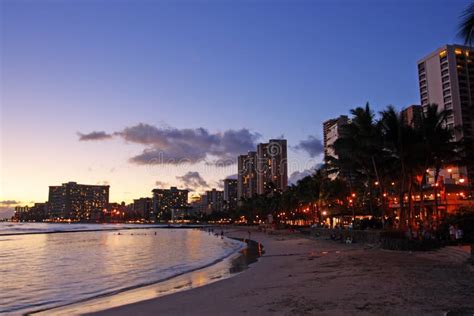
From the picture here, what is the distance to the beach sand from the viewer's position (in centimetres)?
1103

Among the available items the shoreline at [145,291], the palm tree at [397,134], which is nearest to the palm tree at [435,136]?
the palm tree at [397,134]

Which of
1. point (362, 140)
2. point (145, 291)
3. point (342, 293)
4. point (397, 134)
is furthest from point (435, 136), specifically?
point (145, 291)

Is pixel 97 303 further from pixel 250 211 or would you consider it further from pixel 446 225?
pixel 250 211

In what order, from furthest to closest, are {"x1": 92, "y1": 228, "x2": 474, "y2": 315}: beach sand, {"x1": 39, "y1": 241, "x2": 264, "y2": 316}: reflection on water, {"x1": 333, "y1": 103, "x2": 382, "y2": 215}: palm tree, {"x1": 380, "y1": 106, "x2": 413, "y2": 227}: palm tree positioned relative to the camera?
{"x1": 333, "y1": 103, "x2": 382, "y2": 215}: palm tree → {"x1": 380, "y1": 106, "x2": 413, "y2": 227}: palm tree → {"x1": 39, "y1": 241, "x2": 264, "y2": 316}: reflection on water → {"x1": 92, "y1": 228, "x2": 474, "y2": 315}: beach sand

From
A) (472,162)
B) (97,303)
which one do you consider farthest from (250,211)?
(97,303)

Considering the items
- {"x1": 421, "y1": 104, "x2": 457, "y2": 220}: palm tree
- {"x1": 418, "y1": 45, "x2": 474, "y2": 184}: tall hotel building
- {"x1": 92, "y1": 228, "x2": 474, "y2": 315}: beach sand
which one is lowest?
{"x1": 92, "y1": 228, "x2": 474, "y2": 315}: beach sand

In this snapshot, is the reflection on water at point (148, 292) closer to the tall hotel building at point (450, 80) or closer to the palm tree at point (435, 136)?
the palm tree at point (435, 136)

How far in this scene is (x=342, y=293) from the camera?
1333cm

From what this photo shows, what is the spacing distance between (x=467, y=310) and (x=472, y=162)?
31.8m

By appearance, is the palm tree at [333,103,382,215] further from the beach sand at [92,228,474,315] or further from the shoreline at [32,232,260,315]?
the shoreline at [32,232,260,315]

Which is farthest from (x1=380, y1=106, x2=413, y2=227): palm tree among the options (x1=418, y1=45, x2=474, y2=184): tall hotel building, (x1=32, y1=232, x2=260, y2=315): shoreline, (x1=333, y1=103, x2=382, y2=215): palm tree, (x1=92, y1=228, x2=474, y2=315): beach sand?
(x1=418, y1=45, x2=474, y2=184): tall hotel building

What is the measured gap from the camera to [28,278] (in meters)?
25.1

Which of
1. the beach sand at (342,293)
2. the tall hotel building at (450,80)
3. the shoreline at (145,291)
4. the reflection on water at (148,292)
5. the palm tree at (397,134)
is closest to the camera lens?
the beach sand at (342,293)

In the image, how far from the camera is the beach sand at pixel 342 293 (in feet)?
36.2
